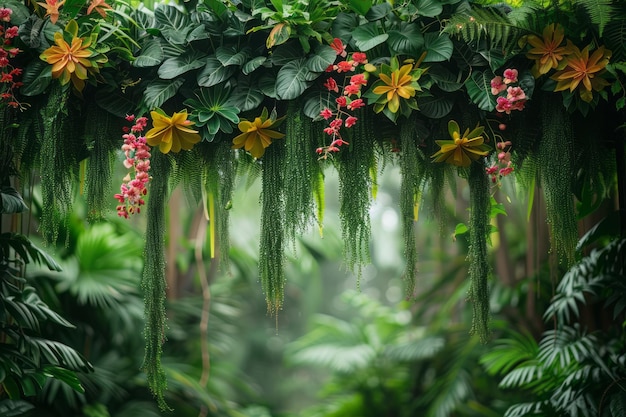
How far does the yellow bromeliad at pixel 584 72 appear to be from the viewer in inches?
63.6

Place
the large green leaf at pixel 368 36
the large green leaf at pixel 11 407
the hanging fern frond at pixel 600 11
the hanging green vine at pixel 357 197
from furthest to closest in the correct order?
1. the large green leaf at pixel 11 407
2. the hanging green vine at pixel 357 197
3. the large green leaf at pixel 368 36
4. the hanging fern frond at pixel 600 11

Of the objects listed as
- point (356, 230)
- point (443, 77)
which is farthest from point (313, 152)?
point (443, 77)

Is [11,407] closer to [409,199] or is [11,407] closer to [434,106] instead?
[409,199]

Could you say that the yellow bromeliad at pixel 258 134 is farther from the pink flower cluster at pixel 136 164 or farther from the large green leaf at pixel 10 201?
the large green leaf at pixel 10 201

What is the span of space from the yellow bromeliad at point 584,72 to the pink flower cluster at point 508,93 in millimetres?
102

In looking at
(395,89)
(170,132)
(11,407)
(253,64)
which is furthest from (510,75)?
(11,407)

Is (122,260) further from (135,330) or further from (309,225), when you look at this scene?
(309,225)

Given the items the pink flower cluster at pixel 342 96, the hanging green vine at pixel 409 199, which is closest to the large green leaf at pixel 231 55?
the pink flower cluster at pixel 342 96

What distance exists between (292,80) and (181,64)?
30 cm

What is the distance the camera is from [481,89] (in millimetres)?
1649

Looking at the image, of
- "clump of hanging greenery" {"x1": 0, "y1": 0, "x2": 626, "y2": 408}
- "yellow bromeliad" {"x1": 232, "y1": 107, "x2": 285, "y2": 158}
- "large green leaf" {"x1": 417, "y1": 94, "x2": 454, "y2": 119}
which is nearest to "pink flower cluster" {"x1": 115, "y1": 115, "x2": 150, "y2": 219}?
"clump of hanging greenery" {"x1": 0, "y1": 0, "x2": 626, "y2": 408}

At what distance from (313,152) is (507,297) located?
2332mm

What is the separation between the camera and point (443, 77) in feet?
5.56

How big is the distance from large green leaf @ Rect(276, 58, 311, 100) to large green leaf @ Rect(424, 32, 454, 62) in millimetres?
306
